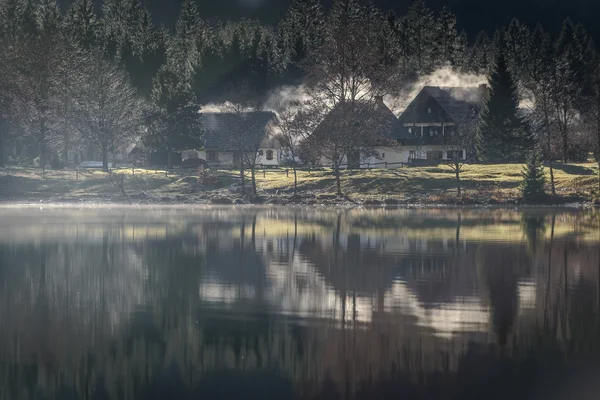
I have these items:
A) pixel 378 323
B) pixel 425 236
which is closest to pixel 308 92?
pixel 425 236

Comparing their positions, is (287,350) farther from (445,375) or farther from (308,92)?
(308,92)

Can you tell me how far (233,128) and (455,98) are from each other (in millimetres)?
40556

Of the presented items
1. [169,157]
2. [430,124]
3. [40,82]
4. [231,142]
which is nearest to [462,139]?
[430,124]

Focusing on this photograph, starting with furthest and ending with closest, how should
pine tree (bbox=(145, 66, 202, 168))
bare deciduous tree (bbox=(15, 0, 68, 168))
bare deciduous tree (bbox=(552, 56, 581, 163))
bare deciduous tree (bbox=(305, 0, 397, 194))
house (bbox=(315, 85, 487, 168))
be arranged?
1. pine tree (bbox=(145, 66, 202, 168))
2. bare deciduous tree (bbox=(15, 0, 68, 168))
3. house (bbox=(315, 85, 487, 168))
4. bare deciduous tree (bbox=(552, 56, 581, 163))
5. bare deciduous tree (bbox=(305, 0, 397, 194))

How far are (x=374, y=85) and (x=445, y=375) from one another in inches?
3715

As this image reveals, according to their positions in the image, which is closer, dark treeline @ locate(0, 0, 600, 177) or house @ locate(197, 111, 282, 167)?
dark treeline @ locate(0, 0, 600, 177)

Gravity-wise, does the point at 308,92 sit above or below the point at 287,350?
above

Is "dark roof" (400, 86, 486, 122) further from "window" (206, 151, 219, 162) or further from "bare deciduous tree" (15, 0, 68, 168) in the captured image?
"bare deciduous tree" (15, 0, 68, 168)

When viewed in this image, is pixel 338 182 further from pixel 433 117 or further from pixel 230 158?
pixel 433 117

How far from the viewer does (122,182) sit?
106 metres

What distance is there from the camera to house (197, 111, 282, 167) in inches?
5035

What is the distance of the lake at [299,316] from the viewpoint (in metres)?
23.0

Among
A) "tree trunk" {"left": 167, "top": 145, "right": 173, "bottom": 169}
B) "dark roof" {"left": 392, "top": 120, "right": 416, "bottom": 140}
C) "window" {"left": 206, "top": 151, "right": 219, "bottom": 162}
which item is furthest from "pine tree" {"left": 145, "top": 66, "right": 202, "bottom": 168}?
"dark roof" {"left": 392, "top": 120, "right": 416, "bottom": 140}

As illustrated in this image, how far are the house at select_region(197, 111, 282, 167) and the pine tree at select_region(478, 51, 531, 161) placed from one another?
83.5ft
